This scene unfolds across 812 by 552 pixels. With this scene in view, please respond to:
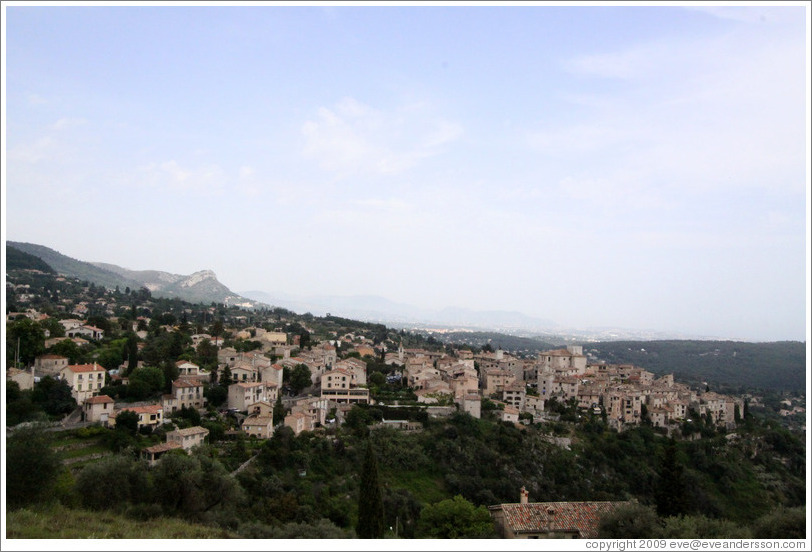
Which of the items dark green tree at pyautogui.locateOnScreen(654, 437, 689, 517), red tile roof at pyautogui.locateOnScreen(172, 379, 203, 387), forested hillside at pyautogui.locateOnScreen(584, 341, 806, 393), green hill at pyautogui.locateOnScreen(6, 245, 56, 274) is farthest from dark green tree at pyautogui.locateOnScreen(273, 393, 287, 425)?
forested hillside at pyautogui.locateOnScreen(584, 341, 806, 393)

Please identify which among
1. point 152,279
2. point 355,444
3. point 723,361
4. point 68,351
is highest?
point 152,279

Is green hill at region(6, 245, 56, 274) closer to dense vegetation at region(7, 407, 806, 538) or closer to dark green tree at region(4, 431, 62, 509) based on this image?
dense vegetation at region(7, 407, 806, 538)

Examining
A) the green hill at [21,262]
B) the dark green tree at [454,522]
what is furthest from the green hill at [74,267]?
the dark green tree at [454,522]

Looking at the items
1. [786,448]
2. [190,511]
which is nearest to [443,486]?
[190,511]

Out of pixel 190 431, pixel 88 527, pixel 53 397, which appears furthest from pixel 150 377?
pixel 88 527

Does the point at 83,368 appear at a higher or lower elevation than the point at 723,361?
higher

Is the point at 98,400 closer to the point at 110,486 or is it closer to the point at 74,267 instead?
the point at 110,486

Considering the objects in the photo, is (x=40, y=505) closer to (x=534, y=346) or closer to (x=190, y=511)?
(x=190, y=511)

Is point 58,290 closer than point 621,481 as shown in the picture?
No
